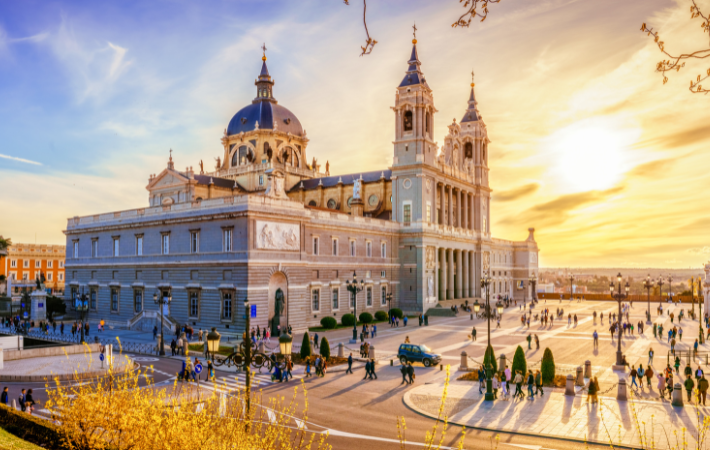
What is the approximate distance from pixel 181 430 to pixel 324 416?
13.3 meters

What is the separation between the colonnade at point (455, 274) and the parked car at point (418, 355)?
4051 cm

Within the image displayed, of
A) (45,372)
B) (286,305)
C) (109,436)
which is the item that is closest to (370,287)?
(286,305)

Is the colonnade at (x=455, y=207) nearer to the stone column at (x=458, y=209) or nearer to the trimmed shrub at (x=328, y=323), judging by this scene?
the stone column at (x=458, y=209)

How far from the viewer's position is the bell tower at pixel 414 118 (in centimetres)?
7231

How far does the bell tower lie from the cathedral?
0.53 ft

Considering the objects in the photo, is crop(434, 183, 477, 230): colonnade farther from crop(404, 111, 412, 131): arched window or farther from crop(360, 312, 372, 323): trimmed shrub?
crop(360, 312, 372, 323): trimmed shrub

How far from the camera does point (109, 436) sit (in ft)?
37.8

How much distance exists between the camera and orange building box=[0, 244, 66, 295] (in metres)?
99.9

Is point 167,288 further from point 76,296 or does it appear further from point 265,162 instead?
point 265,162

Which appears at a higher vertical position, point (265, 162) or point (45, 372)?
point (265, 162)

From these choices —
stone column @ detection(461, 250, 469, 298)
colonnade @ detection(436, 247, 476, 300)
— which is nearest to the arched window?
colonnade @ detection(436, 247, 476, 300)

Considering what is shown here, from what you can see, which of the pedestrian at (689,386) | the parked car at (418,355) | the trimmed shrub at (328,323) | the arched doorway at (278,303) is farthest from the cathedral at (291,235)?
the pedestrian at (689,386)

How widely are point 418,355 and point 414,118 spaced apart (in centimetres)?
4347

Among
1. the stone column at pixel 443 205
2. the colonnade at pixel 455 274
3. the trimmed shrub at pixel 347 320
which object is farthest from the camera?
the colonnade at pixel 455 274
